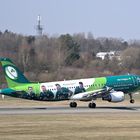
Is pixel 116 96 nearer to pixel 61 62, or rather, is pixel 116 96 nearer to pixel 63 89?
pixel 63 89

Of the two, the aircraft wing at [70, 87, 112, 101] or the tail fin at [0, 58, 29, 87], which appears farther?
the aircraft wing at [70, 87, 112, 101]

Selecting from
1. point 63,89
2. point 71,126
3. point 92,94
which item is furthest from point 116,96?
point 71,126

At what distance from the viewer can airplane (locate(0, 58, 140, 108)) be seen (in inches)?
2537

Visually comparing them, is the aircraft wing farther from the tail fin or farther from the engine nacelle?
the tail fin

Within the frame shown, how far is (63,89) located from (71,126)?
22.1 metres

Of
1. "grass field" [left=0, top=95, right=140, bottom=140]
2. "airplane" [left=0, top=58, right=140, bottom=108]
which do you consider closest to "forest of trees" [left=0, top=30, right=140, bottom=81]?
"airplane" [left=0, top=58, right=140, bottom=108]

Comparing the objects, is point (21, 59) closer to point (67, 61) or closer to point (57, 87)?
point (67, 61)

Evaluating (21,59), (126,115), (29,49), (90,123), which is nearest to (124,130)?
(90,123)

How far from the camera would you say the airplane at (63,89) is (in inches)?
2537

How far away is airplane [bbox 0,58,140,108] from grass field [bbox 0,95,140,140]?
10.6 metres

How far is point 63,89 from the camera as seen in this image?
65375mm

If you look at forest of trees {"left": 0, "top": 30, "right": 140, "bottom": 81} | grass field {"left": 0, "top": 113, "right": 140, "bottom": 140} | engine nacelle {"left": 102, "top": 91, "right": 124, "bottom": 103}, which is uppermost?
forest of trees {"left": 0, "top": 30, "right": 140, "bottom": 81}

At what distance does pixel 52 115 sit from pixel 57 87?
12189 mm

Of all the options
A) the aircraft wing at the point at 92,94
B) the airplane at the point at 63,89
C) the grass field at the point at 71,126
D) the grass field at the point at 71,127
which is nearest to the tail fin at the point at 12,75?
the airplane at the point at 63,89
